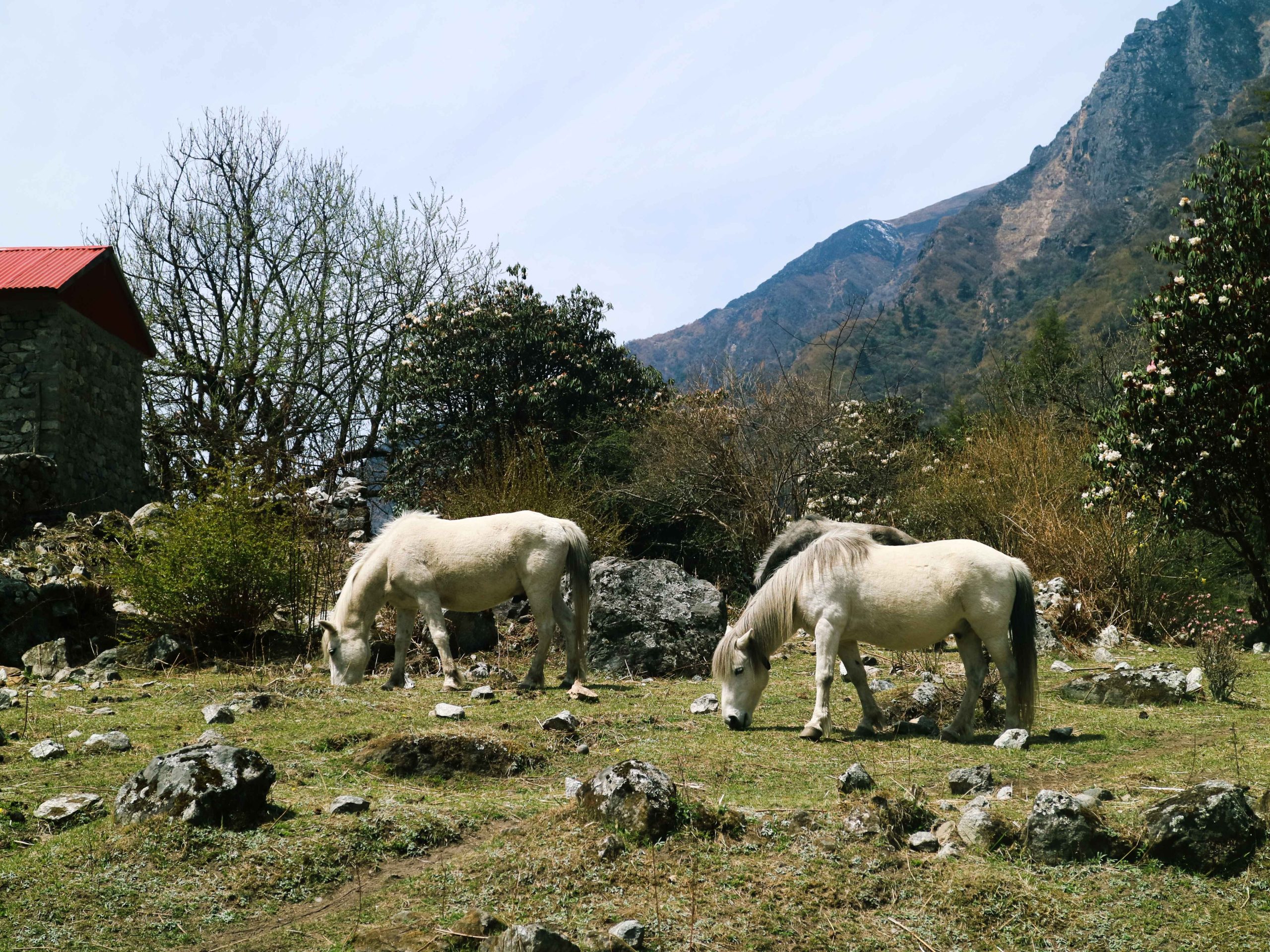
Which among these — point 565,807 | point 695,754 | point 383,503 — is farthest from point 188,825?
point 383,503

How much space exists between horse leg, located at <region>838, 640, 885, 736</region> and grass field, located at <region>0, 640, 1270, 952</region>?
1.40 meters

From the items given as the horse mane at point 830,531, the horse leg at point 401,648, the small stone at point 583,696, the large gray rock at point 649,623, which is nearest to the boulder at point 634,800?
the horse mane at point 830,531

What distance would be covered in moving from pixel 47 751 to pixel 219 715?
1318 mm

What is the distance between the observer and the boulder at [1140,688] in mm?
9523

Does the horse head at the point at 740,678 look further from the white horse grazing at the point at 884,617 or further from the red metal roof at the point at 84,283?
the red metal roof at the point at 84,283

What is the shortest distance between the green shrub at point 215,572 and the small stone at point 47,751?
4.53 m

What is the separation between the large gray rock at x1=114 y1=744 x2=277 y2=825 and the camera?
5.00 meters

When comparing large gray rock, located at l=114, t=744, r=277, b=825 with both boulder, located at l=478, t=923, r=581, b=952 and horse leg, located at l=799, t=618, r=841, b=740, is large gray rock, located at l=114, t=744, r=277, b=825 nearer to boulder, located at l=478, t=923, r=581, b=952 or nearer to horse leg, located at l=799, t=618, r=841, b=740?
boulder, located at l=478, t=923, r=581, b=952

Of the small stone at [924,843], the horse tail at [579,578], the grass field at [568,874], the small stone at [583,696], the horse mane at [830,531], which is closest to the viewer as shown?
the grass field at [568,874]

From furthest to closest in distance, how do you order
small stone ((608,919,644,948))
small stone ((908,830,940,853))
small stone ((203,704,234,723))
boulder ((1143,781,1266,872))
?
small stone ((203,704,234,723)) < small stone ((908,830,940,853)) < boulder ((1143,781,1266,872)) < small stone ((608,919,644,948))

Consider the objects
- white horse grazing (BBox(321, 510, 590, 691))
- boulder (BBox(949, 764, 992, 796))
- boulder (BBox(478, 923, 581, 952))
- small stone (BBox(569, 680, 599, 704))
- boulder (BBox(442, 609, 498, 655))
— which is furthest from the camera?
boulder (BBox(442, 609, 498, 655))

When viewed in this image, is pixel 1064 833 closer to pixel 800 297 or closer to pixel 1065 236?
pixel 1065 236

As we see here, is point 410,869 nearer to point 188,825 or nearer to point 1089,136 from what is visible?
point 188,825

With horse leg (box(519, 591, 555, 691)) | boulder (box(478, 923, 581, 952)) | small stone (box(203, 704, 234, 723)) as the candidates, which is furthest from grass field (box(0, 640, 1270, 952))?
horse leg (box(519, 591, 555, 691))
